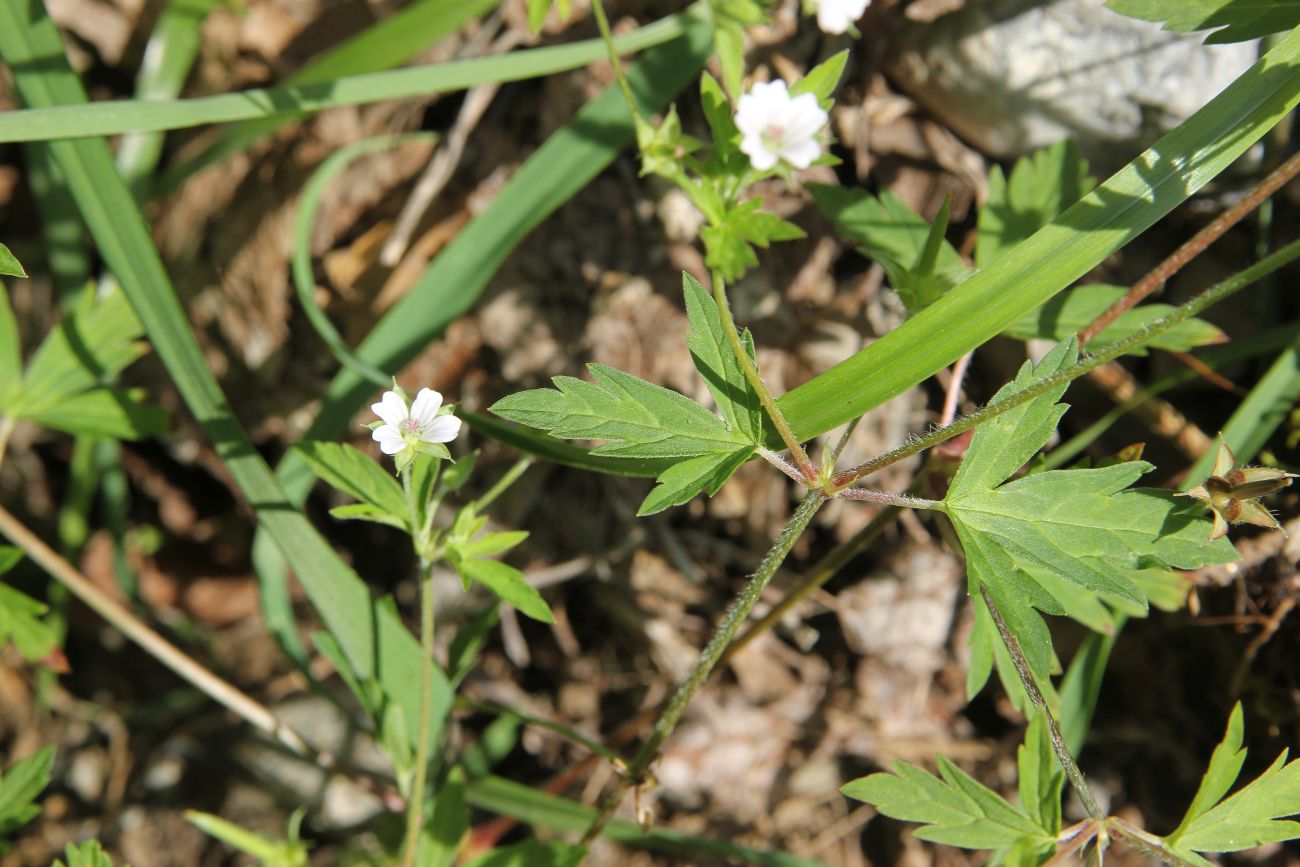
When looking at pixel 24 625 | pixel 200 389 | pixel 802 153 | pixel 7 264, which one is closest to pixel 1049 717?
pixel 802 153

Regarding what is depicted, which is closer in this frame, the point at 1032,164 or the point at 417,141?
the point at 1032,164

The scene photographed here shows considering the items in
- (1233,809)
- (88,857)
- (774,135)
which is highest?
(774,135)

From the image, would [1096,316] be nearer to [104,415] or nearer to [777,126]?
[777,126]

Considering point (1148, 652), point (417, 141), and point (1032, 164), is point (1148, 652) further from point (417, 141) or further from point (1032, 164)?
point (417, 141)

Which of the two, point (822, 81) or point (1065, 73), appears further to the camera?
point (1065, 73)

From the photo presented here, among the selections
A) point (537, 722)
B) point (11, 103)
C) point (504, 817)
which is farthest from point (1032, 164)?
point (11, 103)

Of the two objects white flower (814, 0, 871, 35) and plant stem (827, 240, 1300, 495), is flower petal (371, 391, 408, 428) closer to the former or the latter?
plant stem (827, 240, 1300, 495)
